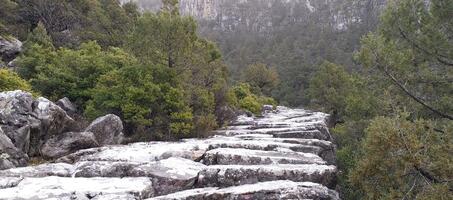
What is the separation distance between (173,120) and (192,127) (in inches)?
25.3

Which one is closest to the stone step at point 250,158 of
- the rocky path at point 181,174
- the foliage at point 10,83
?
the rocky path at point 181,174

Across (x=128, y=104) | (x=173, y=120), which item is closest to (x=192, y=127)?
(x=173, y=120)

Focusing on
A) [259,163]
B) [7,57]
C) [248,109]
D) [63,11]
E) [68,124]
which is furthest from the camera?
[63,11]

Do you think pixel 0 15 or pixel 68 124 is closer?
pixel 68 124

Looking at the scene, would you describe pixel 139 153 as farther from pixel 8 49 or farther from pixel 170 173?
pixel 8 49

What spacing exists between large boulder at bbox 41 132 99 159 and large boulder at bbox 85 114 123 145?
0.35m

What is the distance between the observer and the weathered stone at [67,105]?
1273 cm

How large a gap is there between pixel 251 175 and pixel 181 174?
145cm

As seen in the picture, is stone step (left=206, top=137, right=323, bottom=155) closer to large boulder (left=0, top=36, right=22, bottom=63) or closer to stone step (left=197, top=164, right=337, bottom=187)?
stone step (left=197, top=164, right=337, bottom=187)

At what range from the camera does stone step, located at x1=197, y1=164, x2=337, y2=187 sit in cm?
796

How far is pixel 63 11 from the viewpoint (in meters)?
29.9

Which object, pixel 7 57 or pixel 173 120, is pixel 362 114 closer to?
pixel 173 120

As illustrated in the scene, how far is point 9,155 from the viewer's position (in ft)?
27.8

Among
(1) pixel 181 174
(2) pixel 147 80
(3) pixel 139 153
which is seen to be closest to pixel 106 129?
(3) pixel 139 153
